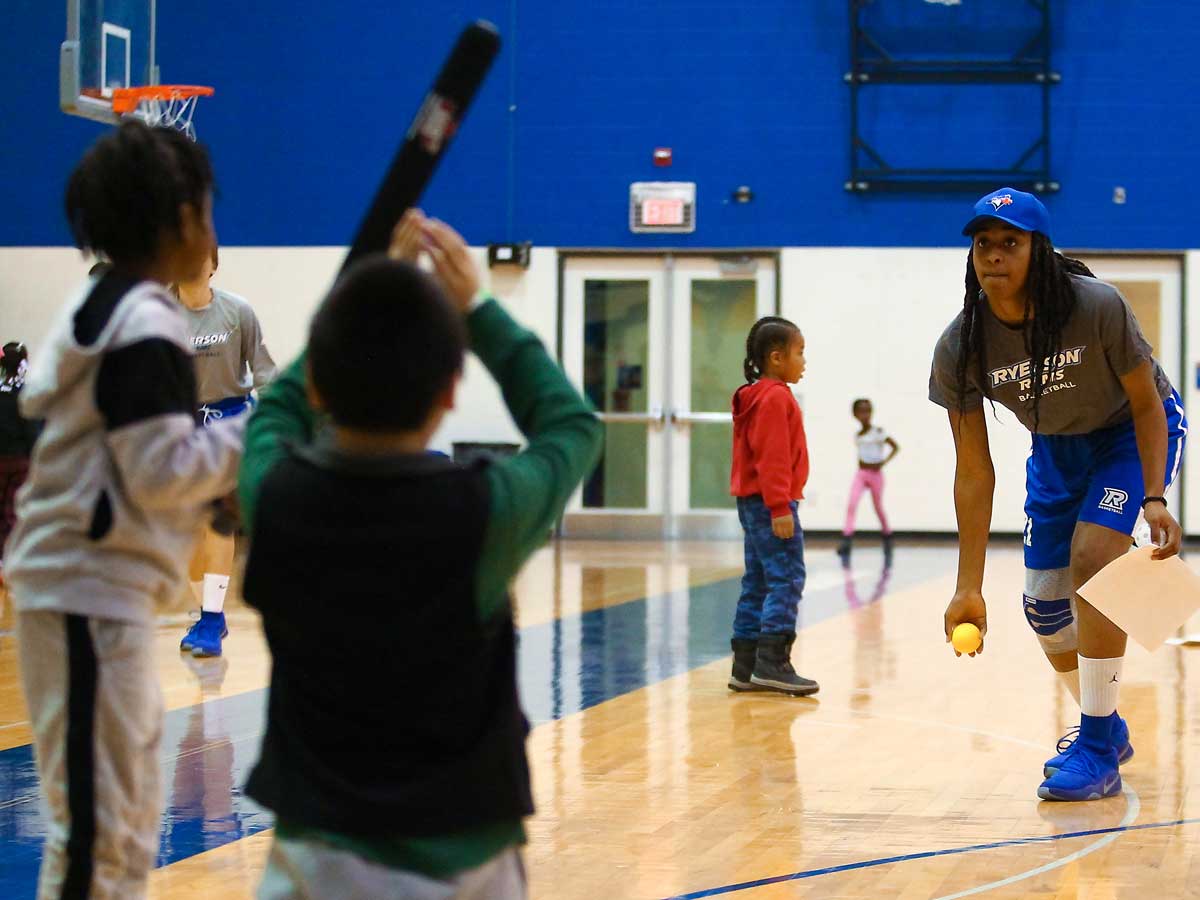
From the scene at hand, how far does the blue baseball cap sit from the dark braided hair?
8.21 feet

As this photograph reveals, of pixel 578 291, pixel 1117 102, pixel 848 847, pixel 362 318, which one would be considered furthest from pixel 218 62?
pixel 362 318

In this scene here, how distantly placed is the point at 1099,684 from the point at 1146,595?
34cm

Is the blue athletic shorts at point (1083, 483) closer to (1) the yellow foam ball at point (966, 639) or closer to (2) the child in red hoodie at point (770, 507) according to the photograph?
(1) the yellow foam ball at point (966, 639)

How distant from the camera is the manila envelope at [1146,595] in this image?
4059 millimetres

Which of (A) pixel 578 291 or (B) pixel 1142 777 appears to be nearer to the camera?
(B) pixel 1142 777

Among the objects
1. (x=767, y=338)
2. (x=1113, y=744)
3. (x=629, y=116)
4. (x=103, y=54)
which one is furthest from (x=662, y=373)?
(x=1113, y=744)

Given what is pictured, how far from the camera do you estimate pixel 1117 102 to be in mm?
14484

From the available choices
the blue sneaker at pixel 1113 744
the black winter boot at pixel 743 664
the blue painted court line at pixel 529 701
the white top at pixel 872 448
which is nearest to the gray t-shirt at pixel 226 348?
the blue painted court line at pixel 529 701

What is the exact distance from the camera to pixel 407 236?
1.82 metres

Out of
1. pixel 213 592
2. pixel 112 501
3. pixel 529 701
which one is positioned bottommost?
pixel 529 701

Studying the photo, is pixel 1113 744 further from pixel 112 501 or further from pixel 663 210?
pixel 663 210

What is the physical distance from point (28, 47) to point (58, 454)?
14708 millimetres

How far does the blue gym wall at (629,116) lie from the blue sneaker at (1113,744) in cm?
1053

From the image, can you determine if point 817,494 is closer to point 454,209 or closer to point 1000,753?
point 454,209
